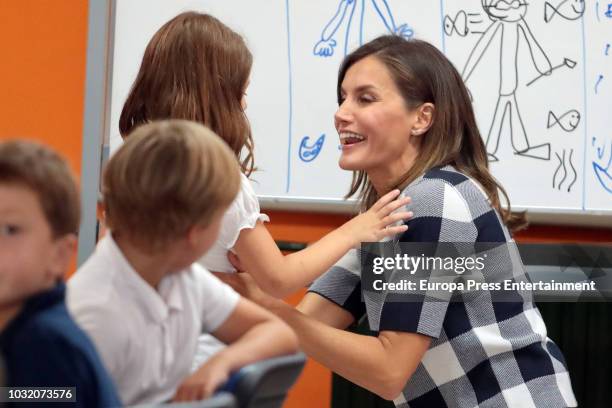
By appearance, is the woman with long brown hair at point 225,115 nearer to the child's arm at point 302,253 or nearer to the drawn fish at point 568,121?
the child's arm at point 302,253

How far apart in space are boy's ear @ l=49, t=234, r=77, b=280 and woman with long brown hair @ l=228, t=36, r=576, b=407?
70 centimetres

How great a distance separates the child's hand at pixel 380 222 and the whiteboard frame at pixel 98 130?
3.08 feet

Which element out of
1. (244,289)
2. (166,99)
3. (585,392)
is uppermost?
(166,99)

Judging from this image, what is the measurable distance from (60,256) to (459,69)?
187 cm

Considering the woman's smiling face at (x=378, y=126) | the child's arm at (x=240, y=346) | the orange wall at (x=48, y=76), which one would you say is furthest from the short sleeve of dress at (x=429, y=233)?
the orange wall at (x=48, y=76)

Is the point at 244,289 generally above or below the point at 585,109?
below

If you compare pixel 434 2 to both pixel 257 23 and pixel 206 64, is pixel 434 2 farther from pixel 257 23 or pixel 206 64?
pixel 206 64

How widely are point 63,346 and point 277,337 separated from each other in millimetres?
317

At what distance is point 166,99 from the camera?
1689 mm

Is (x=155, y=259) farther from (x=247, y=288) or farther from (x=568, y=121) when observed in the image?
(x=568, y=121)

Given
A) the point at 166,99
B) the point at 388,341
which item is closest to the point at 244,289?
the point at 388,341

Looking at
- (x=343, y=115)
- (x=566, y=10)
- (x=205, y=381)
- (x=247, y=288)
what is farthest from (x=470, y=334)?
(x=566, y=10)

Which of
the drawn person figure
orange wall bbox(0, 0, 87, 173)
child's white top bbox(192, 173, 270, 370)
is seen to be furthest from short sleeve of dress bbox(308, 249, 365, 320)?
orange wall bbox(0, 0, 87, 173)

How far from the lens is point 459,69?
8.36 feet
